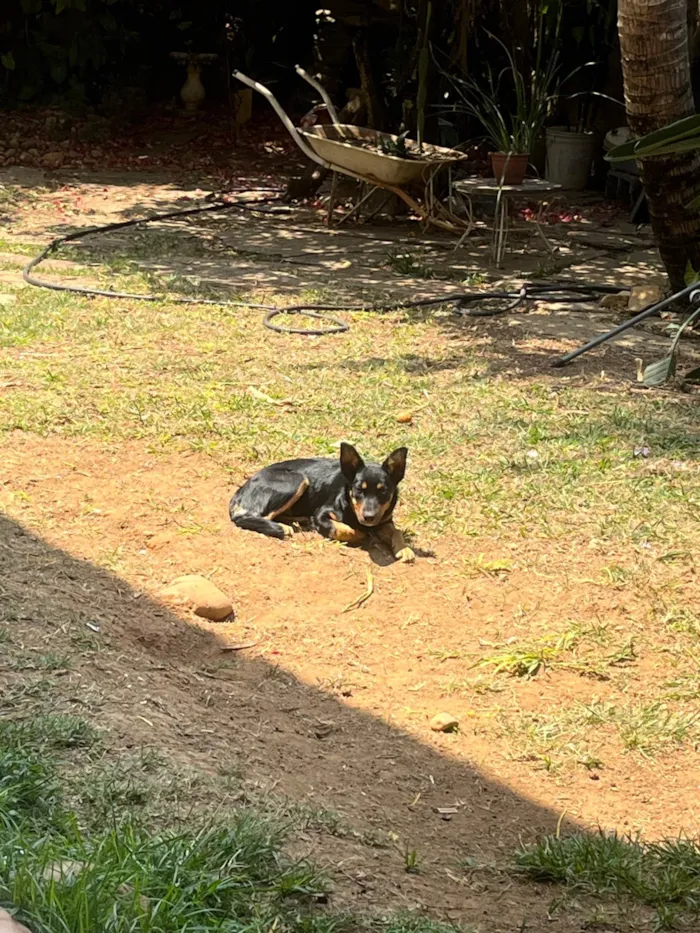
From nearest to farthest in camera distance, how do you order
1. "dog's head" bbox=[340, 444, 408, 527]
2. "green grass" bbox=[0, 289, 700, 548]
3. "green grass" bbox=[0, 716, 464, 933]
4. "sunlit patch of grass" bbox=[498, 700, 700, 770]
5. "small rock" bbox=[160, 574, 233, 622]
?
"green grass" bbox=[0, 716, 464, 933]
"sunlit patch of grass" bbox=[498, 700, 700, 770]
"small rock" bbox=[160, 574, 233, 622]
"dog's head" bbox=[340, 444, 408, 527]
"green grass" bbox=[0, 289, 700, 548]

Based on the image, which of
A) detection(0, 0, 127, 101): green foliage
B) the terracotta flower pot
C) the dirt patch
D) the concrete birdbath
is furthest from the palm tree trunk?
the concrete birdbath

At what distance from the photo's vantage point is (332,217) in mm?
11781

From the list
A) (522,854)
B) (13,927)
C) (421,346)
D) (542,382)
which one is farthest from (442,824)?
(421,346)

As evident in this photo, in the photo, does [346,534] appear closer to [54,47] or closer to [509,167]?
[509,167]

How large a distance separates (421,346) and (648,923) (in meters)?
5.11

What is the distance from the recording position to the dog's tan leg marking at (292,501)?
187 inches

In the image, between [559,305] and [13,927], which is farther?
[559,305]

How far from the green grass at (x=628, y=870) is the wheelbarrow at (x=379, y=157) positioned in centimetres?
792

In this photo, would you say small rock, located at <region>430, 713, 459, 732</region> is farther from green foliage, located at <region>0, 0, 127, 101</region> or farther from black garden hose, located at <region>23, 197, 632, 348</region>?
green foliage, located at <region>0, 0, 127, 101</region>

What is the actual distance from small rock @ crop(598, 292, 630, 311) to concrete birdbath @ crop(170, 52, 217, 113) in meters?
10.0

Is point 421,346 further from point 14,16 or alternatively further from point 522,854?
point 14,16

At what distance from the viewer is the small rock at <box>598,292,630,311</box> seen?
27.9ft

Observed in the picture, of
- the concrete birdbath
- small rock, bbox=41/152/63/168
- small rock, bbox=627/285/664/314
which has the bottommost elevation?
small rock, bbox=627/285/664/314

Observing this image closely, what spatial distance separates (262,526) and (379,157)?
241 inches
